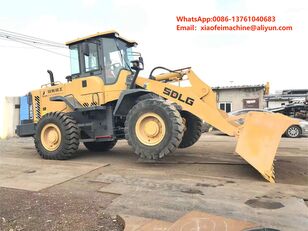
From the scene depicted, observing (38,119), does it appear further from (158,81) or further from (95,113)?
(158,81)

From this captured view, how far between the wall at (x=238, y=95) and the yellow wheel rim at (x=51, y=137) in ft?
61.7

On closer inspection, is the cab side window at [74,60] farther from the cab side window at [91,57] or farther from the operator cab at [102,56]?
the cab side window at [91,57]

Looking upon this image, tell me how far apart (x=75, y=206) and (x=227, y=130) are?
12.2 feet

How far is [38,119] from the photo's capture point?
10414mm

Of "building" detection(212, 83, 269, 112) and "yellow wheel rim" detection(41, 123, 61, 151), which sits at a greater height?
"building" detection(212, 83, 269, 112)

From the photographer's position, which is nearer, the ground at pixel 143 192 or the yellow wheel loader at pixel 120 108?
the ground at pixel 143 192

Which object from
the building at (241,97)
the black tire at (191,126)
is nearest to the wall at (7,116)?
the black tire at (191,126)

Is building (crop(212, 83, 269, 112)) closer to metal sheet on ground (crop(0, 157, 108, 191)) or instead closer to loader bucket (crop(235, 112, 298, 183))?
metal sheet on ground (crop(0, 157, 108, 191))

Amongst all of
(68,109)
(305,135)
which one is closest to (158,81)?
(68,109)

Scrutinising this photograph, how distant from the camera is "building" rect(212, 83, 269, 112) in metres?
26.2

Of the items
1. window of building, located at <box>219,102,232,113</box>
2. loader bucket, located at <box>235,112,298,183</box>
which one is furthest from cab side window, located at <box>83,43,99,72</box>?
window of building, located at <box>219,102,232,113</box>

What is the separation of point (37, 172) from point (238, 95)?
21.5m

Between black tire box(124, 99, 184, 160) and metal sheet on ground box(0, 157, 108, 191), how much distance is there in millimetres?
1055

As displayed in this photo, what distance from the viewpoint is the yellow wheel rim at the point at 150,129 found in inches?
301
